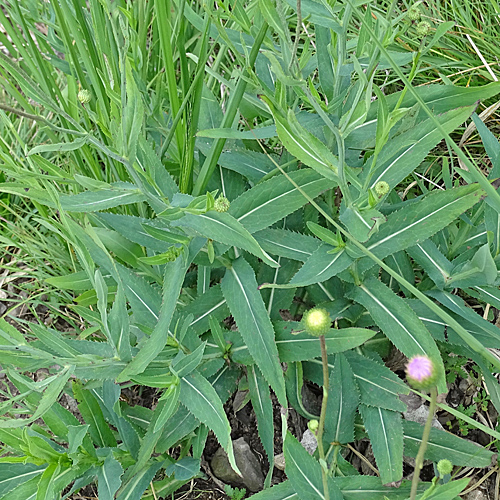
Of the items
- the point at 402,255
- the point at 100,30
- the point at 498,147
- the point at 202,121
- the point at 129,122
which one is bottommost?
the point at 402,255

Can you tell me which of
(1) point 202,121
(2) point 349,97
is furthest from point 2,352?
(2) point 349,97

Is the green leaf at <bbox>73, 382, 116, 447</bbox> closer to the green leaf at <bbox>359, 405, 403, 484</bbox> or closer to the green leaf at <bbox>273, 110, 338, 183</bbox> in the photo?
the green leaf at <bbox>359, 405, 403, 484</bbox>

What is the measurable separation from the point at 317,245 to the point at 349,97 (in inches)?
18.6

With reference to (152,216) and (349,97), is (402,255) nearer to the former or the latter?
(349,97)

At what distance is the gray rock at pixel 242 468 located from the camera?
186cm

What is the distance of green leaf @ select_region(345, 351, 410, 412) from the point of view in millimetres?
1527

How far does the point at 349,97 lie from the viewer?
157 cm

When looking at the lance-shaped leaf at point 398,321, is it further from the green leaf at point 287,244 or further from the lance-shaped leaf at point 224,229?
the lance-shaped leaf at point 224,229

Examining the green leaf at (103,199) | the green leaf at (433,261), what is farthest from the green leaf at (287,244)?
the green leaf at (103,199)

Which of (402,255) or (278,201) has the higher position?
(278,201)

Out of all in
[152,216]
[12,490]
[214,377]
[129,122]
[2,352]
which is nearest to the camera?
[129,122]

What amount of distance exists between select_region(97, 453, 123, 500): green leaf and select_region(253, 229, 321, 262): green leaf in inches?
30.7

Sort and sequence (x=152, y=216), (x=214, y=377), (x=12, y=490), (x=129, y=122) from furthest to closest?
(x=152, y=216) → (x=214, y=377) → (x=12, y=490) → (x=129, y=122)

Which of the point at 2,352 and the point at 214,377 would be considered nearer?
the point at 2,352
